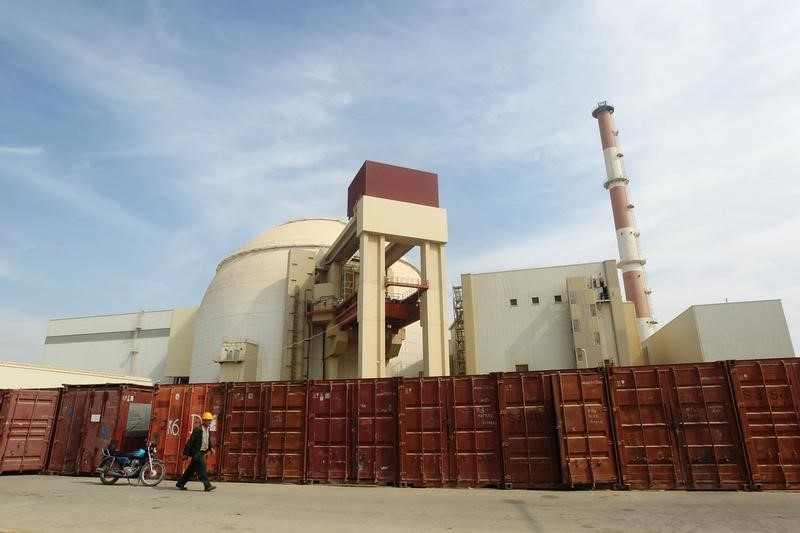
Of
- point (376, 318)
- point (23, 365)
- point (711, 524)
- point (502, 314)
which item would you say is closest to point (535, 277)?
point (502, 314)

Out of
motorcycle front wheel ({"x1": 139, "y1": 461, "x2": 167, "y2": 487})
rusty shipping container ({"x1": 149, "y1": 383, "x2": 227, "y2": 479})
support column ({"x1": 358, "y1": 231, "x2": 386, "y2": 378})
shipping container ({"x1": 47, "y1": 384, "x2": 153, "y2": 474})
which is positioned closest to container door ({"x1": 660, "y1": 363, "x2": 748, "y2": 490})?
rusty shipping container ({"x1": 149, "y1": 383, "x2": 227, "y2": 479})

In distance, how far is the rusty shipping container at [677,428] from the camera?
12164 millimetres

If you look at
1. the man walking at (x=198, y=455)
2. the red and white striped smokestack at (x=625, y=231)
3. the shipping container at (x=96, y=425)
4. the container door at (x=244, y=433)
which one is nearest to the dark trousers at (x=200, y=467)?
the man walking at (x=198, y=455)

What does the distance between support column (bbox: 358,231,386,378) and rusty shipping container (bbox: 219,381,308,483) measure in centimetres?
1434

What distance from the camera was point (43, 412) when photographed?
57.1 feet

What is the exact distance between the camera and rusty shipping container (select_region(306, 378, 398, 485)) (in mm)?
14070

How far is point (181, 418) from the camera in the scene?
51.3ft

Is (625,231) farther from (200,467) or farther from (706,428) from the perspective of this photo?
(200,467)

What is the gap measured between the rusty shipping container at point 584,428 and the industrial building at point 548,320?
2310 cm

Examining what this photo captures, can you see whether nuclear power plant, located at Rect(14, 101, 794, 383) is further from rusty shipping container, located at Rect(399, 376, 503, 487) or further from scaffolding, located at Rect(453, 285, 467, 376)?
rusty shipping container, located at Rect(399, 376, 503, 487)

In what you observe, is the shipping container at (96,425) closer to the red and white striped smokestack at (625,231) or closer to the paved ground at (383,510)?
the paved ground at (383,510)

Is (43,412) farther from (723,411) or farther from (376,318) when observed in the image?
(723,411)

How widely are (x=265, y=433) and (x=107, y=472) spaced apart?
4506 millimetres

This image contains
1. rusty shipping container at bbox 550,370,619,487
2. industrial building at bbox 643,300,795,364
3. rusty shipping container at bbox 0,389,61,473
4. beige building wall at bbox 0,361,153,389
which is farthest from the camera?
beige building wall at bbox 0,361,153,389
